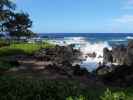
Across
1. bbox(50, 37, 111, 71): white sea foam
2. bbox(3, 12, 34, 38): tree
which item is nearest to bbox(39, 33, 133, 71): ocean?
bbox(50, 37, 111, 71): white sea foam

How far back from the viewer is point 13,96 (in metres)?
8.71

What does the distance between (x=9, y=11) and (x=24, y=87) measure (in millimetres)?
14528

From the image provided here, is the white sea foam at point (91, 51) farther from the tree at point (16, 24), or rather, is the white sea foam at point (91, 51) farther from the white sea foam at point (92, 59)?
the tree at point (16, 24)

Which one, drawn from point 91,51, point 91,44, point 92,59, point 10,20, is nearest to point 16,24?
point 10,20

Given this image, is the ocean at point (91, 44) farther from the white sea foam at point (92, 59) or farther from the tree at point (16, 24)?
the tree at point (16, 24)

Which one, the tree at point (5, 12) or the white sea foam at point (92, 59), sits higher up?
the tree at point (5, 12)

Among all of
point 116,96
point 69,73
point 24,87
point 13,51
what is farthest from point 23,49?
point 116,96

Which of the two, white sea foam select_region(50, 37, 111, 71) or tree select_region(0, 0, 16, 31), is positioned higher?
tree select_region(0, 0, 16, 31)

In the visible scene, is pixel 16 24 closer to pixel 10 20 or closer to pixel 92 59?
pixel 10 20

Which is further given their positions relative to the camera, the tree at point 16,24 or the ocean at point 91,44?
the ocean at point 91,44

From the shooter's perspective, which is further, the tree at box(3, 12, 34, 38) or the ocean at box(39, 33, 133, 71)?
the ocean at box(39, 33, 133, 71)

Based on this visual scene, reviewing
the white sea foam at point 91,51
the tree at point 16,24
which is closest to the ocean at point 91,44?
the white sea foam at point 91,51

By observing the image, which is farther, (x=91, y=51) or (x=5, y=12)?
(x=91, y=51)

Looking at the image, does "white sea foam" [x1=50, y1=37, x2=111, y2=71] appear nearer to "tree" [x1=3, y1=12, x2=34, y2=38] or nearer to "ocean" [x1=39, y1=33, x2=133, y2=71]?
"ocean" [x1=39, y1=33, x2=133, y2=71]
